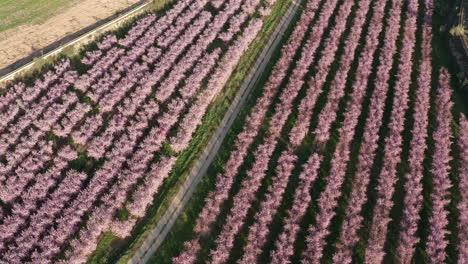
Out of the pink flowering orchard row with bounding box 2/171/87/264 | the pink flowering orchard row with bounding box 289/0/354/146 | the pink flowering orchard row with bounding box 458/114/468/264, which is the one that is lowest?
the pink flowering orchard row with bounding box 2/171/87/264

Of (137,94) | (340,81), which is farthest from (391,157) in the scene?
(137,94)

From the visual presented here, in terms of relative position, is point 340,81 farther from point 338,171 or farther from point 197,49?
point 197,49

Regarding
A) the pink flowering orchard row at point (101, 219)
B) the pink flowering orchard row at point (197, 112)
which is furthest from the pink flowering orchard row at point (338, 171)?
the pink flowering orchard row at point (101, 219)

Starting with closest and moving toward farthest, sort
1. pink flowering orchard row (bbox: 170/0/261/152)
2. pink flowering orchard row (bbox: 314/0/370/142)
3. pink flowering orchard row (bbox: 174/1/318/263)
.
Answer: pink flowering orchard row (bbox: 174/1/318/263) < pink flowering orchard row (bbox: 170/0/261/152) < pink flowering orchard row (bbox: 314/0/370/142)

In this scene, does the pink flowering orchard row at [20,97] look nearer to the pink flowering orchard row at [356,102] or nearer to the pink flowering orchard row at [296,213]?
the pink flowering orchard row at [296,213]

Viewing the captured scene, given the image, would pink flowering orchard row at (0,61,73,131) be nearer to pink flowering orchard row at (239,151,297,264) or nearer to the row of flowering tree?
the row of flowering tree

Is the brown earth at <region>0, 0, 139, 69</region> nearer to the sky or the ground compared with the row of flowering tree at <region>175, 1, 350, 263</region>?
nearer to the sky

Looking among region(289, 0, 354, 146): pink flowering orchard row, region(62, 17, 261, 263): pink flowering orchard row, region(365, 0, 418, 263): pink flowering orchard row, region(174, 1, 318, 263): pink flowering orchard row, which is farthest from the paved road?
region(365, 0, 418, 263): pink flowering orchard row
